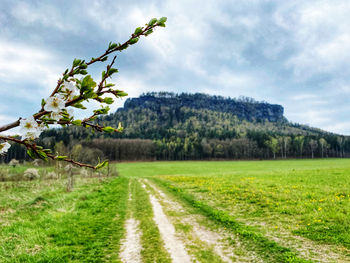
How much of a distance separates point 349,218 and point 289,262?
4.52 m

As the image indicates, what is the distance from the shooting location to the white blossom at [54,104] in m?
1.41

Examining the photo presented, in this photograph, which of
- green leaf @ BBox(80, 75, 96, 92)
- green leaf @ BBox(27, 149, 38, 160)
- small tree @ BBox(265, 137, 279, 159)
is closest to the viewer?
green leaf @ BBox(80, 75, 96, 92)

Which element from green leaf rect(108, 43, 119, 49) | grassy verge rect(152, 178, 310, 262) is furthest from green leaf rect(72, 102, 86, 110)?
grassy verge rect(152, 178, 310, 262)

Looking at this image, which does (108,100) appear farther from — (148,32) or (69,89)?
(148,32)

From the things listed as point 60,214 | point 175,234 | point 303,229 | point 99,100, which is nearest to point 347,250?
point 303,229

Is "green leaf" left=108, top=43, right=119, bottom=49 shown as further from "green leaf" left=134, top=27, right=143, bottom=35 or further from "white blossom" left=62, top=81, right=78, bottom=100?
"white blossom" left=62, top=81, right=78, bottom=100

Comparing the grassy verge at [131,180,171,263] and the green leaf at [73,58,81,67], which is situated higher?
the green leaf at [73,58,81,67]

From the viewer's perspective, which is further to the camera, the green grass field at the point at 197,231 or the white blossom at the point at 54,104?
the green grass field at the point at 197,231

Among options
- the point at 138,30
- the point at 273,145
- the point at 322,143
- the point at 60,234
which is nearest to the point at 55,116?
the point at 138,30

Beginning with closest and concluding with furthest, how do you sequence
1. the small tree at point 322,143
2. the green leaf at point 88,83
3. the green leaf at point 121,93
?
→ the green leaf at point 88,83
the green leaf at point 121,93
the small tree at point 322,143

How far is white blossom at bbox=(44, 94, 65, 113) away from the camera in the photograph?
1414mm

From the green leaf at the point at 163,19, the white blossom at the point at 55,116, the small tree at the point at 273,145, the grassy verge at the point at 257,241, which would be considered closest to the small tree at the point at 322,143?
the small tree at the point at 273,145

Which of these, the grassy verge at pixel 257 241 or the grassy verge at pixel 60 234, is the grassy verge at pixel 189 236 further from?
the grassy verge at pixel 60 234

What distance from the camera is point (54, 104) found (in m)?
1.46
